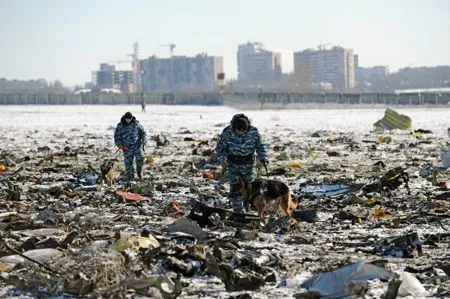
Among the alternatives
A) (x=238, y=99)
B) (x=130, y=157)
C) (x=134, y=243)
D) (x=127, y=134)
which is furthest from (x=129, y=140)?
(x=238, y=99)

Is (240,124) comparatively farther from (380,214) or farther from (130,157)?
(130,157)

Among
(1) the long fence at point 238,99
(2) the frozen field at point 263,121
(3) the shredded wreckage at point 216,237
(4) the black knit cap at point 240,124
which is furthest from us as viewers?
(1) the long fence at point 238,99

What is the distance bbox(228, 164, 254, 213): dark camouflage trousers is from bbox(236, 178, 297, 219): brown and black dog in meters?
0.71

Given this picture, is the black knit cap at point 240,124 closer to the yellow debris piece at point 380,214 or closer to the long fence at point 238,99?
the yellow debris piece at point 380,214

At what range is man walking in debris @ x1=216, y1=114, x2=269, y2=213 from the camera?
11297mm

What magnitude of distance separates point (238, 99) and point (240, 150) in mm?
83641

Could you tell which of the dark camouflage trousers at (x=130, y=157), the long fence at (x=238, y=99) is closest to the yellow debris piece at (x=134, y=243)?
the dark camouflage trousers at (x=130, y=157)

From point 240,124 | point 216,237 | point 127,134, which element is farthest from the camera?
point 127,134

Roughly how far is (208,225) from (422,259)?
3156 millimetres

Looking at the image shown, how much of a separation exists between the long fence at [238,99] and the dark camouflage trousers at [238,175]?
60.6 meters

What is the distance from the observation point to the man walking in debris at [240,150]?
37.1 ft

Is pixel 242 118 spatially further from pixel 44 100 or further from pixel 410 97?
pixel 44 100

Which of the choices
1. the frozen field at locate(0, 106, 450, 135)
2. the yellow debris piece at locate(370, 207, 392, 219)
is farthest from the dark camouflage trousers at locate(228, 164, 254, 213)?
the frozen field at locate(0, 106, 450, 135)

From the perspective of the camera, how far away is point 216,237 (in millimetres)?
9273
